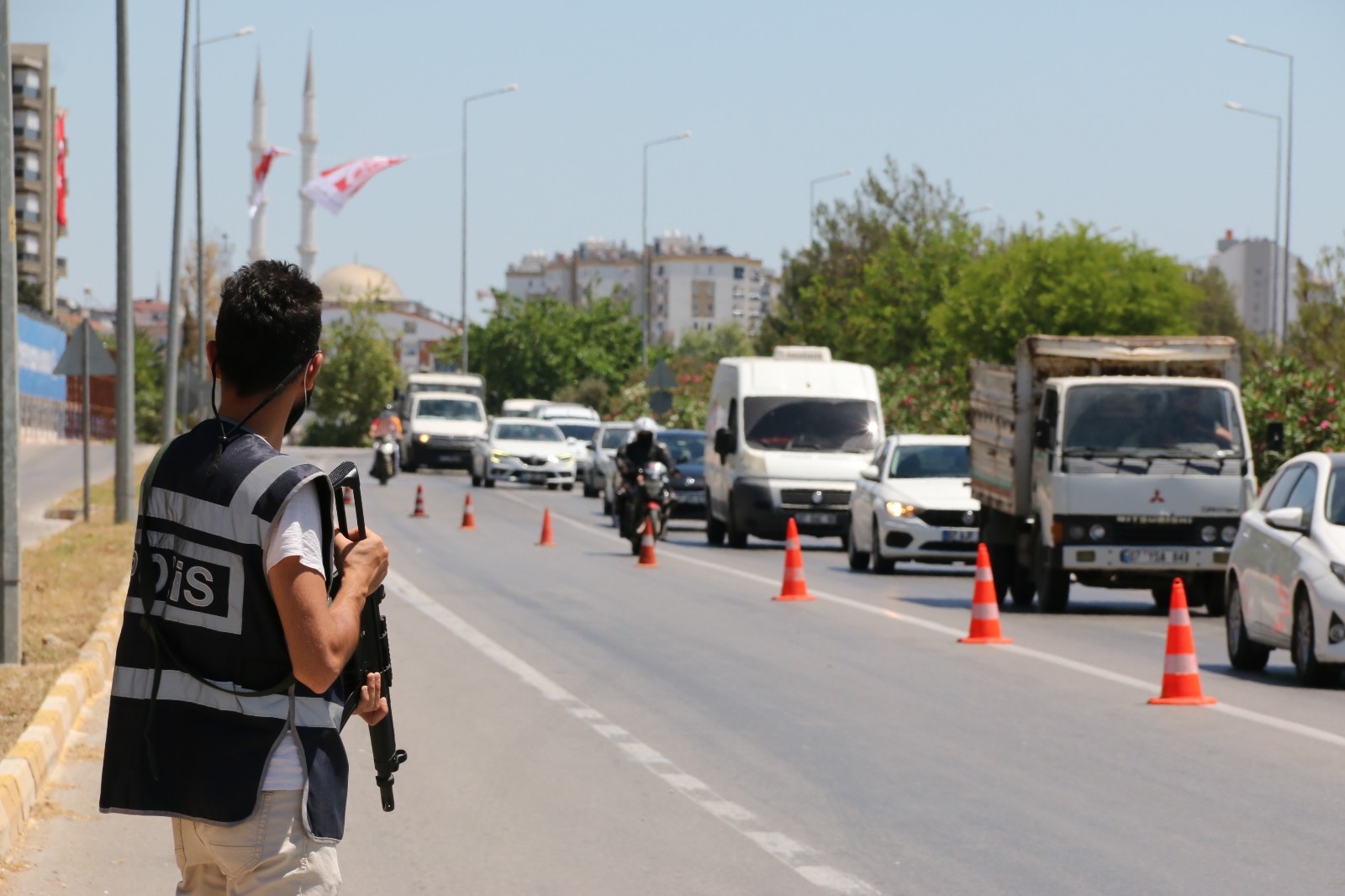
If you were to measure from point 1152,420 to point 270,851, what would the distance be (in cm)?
1621

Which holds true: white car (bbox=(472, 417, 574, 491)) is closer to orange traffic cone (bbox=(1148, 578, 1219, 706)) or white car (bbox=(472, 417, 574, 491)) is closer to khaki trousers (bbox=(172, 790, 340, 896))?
orange traffic cone (bbox=(1148, 578, 1219, 706))

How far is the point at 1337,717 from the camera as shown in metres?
11.8

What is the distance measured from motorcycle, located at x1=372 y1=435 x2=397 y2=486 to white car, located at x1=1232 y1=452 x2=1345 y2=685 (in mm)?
32443

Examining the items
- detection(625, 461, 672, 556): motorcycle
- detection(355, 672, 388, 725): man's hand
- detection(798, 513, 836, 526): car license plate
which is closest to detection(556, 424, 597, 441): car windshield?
detection(798, 513, 836, 526): car license plate

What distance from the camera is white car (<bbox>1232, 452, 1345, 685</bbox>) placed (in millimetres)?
12922

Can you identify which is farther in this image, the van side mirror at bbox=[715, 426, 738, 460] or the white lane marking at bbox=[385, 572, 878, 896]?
the van side mirror at bbox=[715, 426, 738, 460]

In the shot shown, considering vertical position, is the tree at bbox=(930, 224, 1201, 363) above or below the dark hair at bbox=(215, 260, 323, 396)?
above

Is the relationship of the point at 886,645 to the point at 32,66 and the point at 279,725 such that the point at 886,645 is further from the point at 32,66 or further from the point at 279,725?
the point at 32,66

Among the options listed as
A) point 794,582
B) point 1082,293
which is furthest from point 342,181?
point 794,582

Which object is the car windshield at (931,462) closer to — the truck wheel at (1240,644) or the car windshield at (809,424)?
the car windshield at (809,424)

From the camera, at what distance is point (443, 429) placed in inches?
2191

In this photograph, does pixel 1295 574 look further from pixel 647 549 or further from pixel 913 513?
pixel 647 549

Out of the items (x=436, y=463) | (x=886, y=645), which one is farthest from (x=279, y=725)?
(x=436, y=463)

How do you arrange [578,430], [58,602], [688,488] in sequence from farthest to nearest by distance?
[578,430], [688,488], [58,602]
